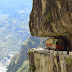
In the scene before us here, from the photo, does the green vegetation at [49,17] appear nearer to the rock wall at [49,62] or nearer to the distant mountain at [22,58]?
the rock wall at [49,62]

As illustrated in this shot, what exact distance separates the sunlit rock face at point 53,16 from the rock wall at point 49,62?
2.96 m

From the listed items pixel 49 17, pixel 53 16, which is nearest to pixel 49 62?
pixel 49 17

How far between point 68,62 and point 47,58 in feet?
15.1

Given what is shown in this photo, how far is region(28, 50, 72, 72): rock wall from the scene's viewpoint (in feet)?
55.8

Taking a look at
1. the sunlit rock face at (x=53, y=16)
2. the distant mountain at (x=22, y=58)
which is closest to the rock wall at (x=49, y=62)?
the sunlit rock face at (x=53, y=16)

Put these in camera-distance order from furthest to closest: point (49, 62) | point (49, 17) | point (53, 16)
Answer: point (49, 62) < point (49, 17) < point (53, 16)

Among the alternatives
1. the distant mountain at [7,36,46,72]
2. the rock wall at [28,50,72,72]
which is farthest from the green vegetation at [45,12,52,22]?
the distant mountain at [7,36,46,72]

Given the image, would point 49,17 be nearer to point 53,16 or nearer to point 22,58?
point 53,16

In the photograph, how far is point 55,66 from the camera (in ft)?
62.4

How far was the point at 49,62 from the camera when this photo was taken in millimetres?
20422

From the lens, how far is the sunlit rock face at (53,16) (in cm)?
1678

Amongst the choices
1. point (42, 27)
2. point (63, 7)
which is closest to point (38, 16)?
point (42, 27)

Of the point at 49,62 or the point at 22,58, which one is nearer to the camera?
the point at 49,62

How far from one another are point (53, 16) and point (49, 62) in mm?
5041
